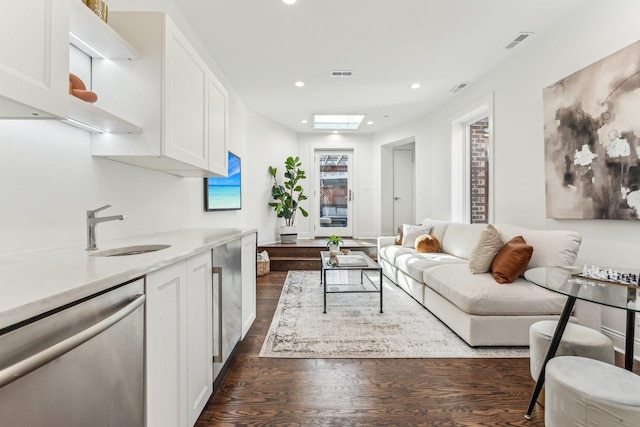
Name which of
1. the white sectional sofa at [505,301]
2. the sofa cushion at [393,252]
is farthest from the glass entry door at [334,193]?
the white sectional sofa at [505,301]

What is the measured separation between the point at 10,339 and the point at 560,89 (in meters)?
3.70

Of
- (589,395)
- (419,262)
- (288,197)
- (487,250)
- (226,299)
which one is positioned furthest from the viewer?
(288,197)

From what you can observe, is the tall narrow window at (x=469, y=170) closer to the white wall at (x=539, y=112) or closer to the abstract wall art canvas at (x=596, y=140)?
the white wall at (x=539, y=112)

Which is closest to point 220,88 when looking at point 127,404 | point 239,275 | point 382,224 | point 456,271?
point 239,275

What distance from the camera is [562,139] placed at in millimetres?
2596

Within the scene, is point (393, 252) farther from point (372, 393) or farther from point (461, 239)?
point (372, 393)

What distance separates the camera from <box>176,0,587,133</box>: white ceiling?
245 centimetres

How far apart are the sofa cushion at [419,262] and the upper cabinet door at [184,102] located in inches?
94.7

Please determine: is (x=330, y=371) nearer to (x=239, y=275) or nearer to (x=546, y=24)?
(x=239, y=275)

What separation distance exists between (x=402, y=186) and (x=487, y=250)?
4357 mm

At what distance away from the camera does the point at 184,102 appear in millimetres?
1833

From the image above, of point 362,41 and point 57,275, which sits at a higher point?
point 362,41

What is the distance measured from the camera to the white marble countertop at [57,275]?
57cm

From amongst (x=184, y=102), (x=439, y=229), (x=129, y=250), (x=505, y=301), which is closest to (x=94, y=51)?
(x=184, y=102)
